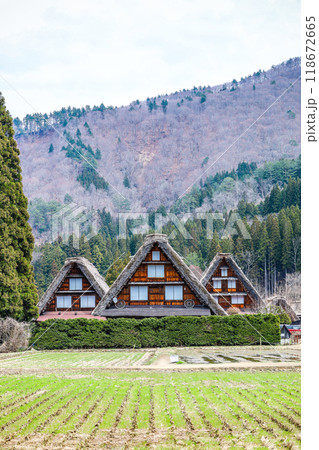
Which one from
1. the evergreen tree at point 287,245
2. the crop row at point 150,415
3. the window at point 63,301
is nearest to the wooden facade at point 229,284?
the window at point 63,301

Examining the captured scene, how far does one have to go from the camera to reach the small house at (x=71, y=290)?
3491 cm

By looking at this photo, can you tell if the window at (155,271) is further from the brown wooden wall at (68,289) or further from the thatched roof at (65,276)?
the brown wooden wall at (68,289)

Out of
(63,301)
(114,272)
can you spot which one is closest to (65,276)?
(63,301)

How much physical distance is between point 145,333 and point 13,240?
9.17m

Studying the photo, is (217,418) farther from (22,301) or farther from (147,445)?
(22,301)

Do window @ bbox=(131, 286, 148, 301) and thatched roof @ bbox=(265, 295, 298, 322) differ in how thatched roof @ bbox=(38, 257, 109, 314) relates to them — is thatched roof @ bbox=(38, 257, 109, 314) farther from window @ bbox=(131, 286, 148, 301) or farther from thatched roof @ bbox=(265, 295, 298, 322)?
thatched roof @ bbox=(265, 295, 298, 322)

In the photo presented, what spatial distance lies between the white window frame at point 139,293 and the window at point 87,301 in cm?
694

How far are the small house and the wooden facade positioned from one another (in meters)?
12.5

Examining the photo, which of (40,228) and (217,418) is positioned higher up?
(40,228)

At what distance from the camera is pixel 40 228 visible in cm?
10800

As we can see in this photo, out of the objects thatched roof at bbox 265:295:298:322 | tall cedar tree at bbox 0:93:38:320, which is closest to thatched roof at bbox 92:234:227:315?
tall cedar tree at bbox 0:93:38:320

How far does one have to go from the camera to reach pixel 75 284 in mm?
35688
